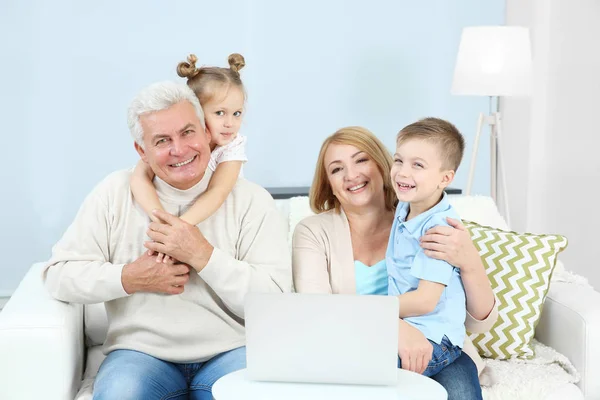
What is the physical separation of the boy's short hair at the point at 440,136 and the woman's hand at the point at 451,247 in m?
0.17

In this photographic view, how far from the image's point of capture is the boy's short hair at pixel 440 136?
2.15m

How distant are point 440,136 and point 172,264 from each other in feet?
2.40

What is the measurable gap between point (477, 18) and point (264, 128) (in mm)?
1254

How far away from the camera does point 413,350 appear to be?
205 centimetres

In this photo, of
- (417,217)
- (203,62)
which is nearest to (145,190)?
(417,217)

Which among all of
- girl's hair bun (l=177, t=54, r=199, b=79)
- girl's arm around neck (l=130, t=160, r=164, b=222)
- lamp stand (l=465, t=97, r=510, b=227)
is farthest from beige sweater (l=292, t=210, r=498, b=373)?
lamp stand (l=465, t=97, r=510, b=227)

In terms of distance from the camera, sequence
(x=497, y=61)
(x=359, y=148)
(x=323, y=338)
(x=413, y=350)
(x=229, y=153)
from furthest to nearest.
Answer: (x=497, y=61) → (x=229, y=153) → (x=359, y=148) → (x=413, y=350) → (x=323, y=338)

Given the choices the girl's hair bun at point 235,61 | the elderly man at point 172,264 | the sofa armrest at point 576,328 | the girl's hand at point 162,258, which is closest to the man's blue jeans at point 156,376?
the elderly man at point 172,264

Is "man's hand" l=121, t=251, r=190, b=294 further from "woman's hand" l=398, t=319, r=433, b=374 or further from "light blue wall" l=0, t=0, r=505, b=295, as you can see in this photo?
"light blue wall" l=0, t=0, r=505, b=295

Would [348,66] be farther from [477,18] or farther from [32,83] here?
[32,83]

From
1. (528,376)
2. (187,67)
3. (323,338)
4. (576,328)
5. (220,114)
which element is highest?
(187,67)

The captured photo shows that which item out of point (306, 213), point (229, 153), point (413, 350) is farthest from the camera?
point (306, 213)

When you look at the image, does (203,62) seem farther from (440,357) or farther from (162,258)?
(440,357)

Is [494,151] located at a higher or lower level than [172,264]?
lower
